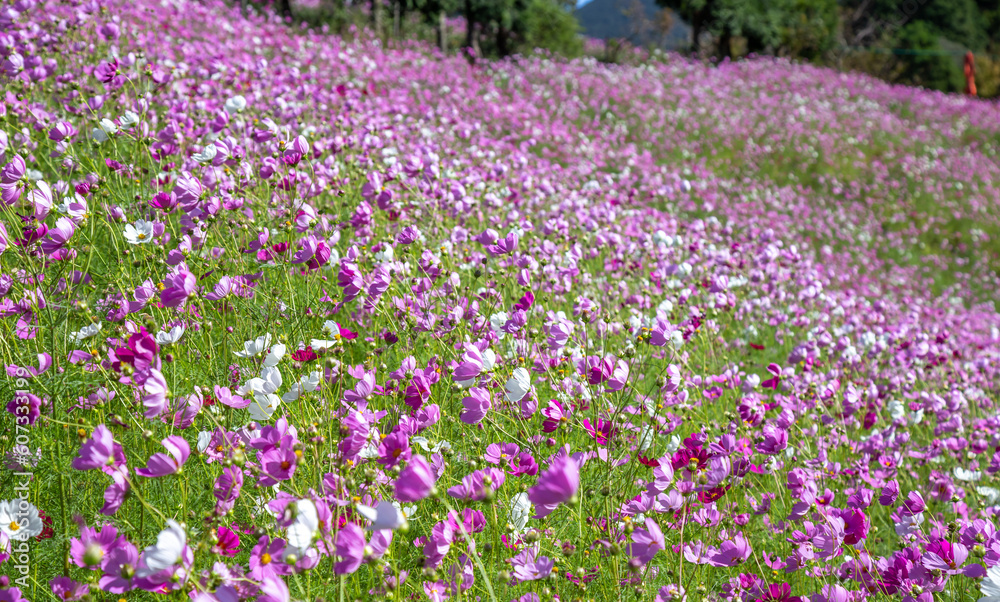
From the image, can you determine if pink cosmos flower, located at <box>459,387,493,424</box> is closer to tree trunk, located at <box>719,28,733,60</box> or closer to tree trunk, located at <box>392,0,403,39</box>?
tree trunk, located at <box>392,0,403,39</box>

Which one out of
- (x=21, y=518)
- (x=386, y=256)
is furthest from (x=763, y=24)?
(x=21, y=518)

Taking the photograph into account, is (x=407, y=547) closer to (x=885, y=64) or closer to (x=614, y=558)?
(x=614, y=558)

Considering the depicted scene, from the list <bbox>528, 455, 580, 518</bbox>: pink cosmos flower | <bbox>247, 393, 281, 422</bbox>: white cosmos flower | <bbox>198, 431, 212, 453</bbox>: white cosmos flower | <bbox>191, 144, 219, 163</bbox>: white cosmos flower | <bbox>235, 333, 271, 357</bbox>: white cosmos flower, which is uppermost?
<bbox>191, 144, 219, 163</bbox>: white cosmos flower

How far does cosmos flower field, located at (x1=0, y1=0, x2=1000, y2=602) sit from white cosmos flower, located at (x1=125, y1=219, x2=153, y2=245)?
0.03 metres

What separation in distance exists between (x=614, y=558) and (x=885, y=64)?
29.8m

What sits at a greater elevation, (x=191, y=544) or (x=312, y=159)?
(x=312, y=159)

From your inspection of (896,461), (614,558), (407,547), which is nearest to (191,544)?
(407,547)

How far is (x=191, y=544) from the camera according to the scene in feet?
4.40

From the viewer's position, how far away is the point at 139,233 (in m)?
2.10

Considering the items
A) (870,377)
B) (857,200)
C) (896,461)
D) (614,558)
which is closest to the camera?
(614,558)

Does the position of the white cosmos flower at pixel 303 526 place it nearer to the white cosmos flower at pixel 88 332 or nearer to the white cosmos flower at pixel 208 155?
the white cosmos flower at pixel 88 332

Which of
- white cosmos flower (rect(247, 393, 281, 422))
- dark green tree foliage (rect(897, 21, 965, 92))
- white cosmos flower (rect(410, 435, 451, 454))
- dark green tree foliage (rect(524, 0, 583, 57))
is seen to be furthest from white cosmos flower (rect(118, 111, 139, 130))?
dark green tree foliage (rect(897, 21, 965, 92))

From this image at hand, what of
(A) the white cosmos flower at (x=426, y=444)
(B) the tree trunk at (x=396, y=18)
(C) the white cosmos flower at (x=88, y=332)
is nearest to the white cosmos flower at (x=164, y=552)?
(A) the white cosmos flower at (x=426, y=444)

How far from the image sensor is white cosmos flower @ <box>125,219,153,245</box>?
208 centimetres
